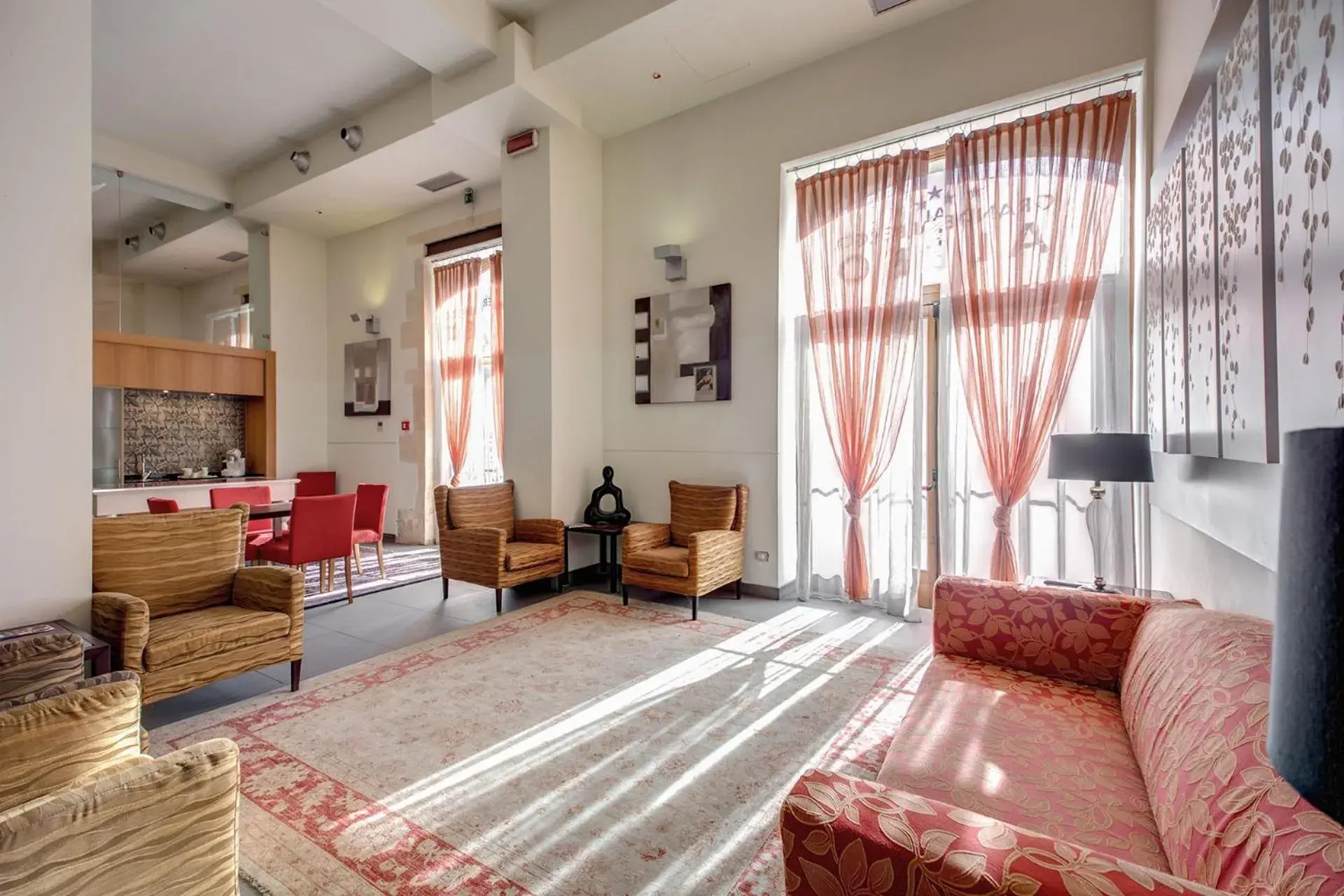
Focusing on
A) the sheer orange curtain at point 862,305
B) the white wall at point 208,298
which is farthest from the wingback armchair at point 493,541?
the white wall at point 208,298

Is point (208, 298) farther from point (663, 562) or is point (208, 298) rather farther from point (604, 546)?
point (663, 562)

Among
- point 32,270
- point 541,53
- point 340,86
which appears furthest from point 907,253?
point 340,86

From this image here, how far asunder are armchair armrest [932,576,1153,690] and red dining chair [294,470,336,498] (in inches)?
312

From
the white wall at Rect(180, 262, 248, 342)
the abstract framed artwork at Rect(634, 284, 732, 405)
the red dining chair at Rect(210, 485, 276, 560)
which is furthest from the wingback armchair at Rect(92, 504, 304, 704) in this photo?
the white wall at Rect(180, 262, 248, 342)

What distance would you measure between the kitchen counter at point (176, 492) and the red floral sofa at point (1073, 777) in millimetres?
6412

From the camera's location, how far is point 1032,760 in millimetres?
1693

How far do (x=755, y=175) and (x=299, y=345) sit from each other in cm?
673

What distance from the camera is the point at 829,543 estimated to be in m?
5.02

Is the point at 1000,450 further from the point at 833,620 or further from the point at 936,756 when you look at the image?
the point at 936,756

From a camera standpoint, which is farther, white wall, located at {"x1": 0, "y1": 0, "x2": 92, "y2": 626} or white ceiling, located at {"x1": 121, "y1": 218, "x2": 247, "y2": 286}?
white ceiling, located at {"x1": 121, "y1": 218, "x2": 247, "y2": 286}

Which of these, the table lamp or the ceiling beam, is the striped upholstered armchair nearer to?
the table lamp

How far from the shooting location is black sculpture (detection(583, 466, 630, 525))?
5551 millimetres

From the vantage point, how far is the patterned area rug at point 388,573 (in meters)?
5.36

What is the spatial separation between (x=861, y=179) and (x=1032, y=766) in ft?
13.7
